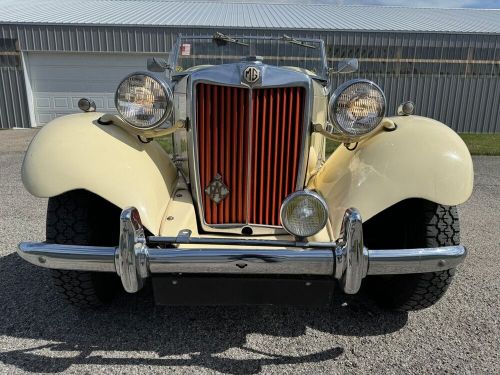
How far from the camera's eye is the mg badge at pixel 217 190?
2.45 meters

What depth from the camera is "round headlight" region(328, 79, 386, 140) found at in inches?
88.4

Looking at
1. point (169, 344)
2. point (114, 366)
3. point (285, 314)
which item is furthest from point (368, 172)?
point (114, 366)

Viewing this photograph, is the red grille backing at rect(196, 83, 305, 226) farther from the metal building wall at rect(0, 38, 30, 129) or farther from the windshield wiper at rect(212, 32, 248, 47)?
the metal building wall at rect(0, 38, 30, 129)

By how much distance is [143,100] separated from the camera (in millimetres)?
2312

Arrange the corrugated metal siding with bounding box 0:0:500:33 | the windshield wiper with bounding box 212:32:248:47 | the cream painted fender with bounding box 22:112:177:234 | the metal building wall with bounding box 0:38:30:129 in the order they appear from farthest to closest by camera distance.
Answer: the corrugated metal siding with bounding box 0:0:500:33 → the metal building wall with bounding box 0:38:30:129 → the windshield wiper with bounding box 212:32:248:47 → the cream painted fender with bounding box 22:112:177:234

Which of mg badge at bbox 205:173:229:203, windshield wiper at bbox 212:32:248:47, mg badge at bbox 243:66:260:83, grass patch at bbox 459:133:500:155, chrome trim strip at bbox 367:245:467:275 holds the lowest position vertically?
grass patch at bbox 459:133:500:155

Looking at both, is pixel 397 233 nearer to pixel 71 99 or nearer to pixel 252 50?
pixel 252 50

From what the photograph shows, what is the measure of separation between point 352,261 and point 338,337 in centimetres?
76

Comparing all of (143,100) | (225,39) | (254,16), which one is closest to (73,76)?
(254,16)

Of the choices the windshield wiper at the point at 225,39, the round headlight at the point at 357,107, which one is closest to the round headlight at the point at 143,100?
the round headlight at the point at 357,107

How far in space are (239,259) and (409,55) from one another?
40.1ft

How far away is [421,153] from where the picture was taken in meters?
2.26

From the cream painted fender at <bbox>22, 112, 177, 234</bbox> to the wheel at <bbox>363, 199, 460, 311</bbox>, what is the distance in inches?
52.2

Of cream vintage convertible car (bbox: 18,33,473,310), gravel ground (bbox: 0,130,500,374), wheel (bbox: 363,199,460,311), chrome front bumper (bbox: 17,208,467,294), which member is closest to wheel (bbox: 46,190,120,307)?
cream vintage convertible car (bbox: 18,33,473,310)
